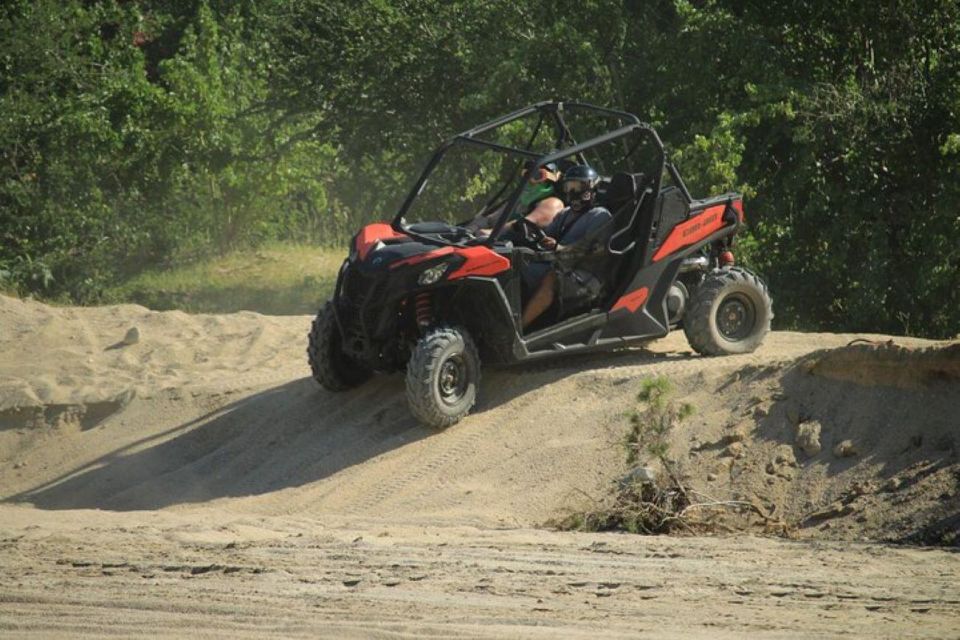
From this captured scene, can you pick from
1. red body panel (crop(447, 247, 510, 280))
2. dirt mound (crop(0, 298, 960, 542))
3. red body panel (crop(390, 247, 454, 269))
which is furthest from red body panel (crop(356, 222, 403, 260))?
dirt mound (crop(0, 298, 960, 542))

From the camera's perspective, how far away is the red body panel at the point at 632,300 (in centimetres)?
1181

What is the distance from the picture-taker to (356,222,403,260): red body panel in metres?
11.4

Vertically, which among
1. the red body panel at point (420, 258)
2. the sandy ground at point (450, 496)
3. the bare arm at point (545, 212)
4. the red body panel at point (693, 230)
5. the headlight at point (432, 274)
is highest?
the bare arm at point (545, 212)

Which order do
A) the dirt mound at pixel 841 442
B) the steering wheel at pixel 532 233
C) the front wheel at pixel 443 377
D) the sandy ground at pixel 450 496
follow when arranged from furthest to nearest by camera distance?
1. the steering wheel at pixel 532 233
2. the front wheel at pixel 443 377
3. the dirt mound at pixel 841 442
4. the sandy ground at pixel 450 496

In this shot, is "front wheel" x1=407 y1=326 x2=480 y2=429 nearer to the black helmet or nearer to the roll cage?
the roll cage

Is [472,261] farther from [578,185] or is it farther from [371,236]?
[578,185]

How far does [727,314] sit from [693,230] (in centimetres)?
Result: 70

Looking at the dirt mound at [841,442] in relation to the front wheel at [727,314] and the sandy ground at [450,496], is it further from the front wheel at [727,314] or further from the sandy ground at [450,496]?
the front wheel at [727,314]

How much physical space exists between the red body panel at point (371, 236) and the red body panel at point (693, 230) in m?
1.97

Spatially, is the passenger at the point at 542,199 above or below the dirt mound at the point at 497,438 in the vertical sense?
above

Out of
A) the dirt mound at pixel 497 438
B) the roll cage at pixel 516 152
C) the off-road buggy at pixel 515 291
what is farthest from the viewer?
the roll cage at pixel 516 152

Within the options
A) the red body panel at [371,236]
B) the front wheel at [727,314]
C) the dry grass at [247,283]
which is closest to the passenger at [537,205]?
the red body panel at [371,236]

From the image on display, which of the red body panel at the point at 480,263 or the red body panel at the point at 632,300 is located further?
the red body panel at the point at 632,300

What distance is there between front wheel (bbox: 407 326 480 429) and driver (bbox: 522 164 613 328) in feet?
2.19
